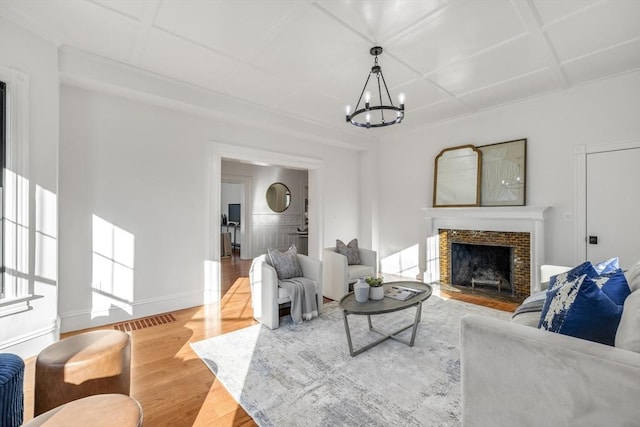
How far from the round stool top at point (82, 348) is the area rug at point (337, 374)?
Result: 85cm

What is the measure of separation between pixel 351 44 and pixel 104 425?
3181 mm

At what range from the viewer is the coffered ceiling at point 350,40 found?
232 cm

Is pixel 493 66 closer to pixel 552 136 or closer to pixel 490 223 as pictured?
pixel 552 136

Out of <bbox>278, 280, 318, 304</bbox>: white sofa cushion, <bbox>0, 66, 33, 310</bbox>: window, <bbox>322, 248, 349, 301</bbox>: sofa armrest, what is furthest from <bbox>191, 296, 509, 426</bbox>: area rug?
<bbox>0, 66, 33, 310</bbox>: window

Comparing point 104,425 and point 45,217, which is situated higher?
point 45,217

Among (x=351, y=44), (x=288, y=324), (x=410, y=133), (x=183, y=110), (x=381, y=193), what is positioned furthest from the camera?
(x=381, y=193)

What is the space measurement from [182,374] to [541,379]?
7.95 feet

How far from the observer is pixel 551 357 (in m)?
1.19

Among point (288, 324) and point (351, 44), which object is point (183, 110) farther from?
point (288, 324)

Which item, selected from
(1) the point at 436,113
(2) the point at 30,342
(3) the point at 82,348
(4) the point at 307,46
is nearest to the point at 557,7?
(4) the point at 307,46

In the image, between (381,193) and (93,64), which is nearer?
(93,64)

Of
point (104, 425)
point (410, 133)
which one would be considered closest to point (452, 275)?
point (410, 133)

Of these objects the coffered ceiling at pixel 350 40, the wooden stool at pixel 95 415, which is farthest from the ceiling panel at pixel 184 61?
the wooden stool at pixel 95 415

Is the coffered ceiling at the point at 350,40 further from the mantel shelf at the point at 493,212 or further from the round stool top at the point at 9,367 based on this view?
the round stool top at the point at 9,367
